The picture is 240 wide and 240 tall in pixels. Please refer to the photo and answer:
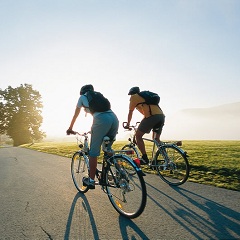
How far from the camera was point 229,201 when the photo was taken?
404 centimetres

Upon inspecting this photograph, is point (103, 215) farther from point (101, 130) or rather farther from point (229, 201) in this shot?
point (229, 201)

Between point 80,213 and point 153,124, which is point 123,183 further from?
point 153,124

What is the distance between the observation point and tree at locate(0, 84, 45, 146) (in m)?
53.2

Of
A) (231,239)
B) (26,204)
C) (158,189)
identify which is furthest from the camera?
(158,189)

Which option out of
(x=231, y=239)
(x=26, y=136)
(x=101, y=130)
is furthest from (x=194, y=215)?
(x=26, y=136)

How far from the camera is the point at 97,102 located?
13.7ft

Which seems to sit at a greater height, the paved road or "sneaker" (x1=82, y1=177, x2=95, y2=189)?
"sneaker" (x1=82, y1=177, x2=95, y2=189)

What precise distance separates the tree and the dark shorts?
52.9m

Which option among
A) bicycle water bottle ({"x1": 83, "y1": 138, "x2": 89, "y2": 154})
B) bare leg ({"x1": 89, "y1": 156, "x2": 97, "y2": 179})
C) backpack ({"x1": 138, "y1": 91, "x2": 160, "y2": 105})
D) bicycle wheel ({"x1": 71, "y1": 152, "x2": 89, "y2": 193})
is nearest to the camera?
bare leg ({"x1": 89, "y1": 156, "x2": 97, "y2": 179})

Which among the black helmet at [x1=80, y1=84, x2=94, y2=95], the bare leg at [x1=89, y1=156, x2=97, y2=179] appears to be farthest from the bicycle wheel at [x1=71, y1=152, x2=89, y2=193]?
the black helmet at [x1=80, y1=84, x2=94, y2=95]

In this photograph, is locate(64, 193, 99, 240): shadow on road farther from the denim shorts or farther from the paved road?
the denim shorts

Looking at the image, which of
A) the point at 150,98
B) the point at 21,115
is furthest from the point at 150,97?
the point at 21,115

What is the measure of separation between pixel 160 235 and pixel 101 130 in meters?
2.00

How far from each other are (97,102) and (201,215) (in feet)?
8.39
